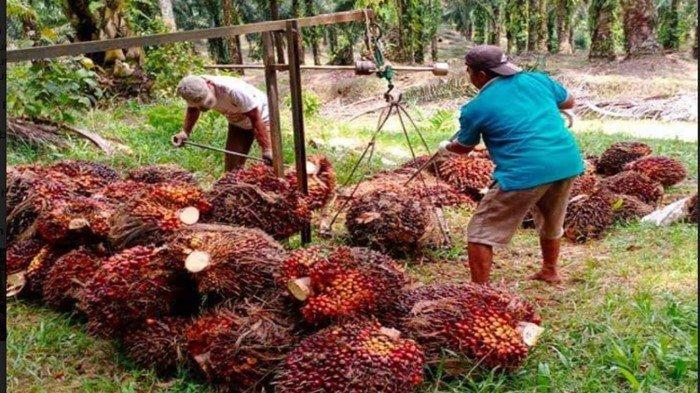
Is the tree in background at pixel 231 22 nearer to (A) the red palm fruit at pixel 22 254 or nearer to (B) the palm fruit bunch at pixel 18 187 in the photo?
(B) the palm fruit bunch at pixel 18 187

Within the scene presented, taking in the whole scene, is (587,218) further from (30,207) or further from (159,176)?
(30,207)

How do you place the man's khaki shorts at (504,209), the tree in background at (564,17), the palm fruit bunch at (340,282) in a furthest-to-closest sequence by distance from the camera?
the tree in background at (564,17), the man's khaki shorts at (504,209), the palm fruit bunch at (340,282)

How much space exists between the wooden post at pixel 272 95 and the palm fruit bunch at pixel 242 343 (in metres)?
1.75

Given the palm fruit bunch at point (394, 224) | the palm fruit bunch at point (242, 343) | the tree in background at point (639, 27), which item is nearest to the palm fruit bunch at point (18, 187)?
the palm fruit bunch at point (242, 343)

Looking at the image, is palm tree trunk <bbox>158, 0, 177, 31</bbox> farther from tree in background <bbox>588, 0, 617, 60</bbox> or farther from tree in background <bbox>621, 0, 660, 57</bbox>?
tree in background <bbox>621, 0, 660, 57</bbox>

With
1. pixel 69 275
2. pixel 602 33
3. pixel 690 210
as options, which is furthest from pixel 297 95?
pixel 602 33

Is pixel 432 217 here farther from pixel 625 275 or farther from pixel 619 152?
pixel 619 152

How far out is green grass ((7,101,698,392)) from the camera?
272 centimetres

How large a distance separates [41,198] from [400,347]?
2.83m

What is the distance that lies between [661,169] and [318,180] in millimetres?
3207

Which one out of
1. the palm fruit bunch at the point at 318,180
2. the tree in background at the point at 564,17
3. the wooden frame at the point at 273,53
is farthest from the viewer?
the tree in background at the point at 564,17

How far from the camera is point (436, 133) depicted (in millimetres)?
9492

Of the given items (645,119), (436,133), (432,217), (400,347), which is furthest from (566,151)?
(645,119)

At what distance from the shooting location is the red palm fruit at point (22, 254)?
3984mm
